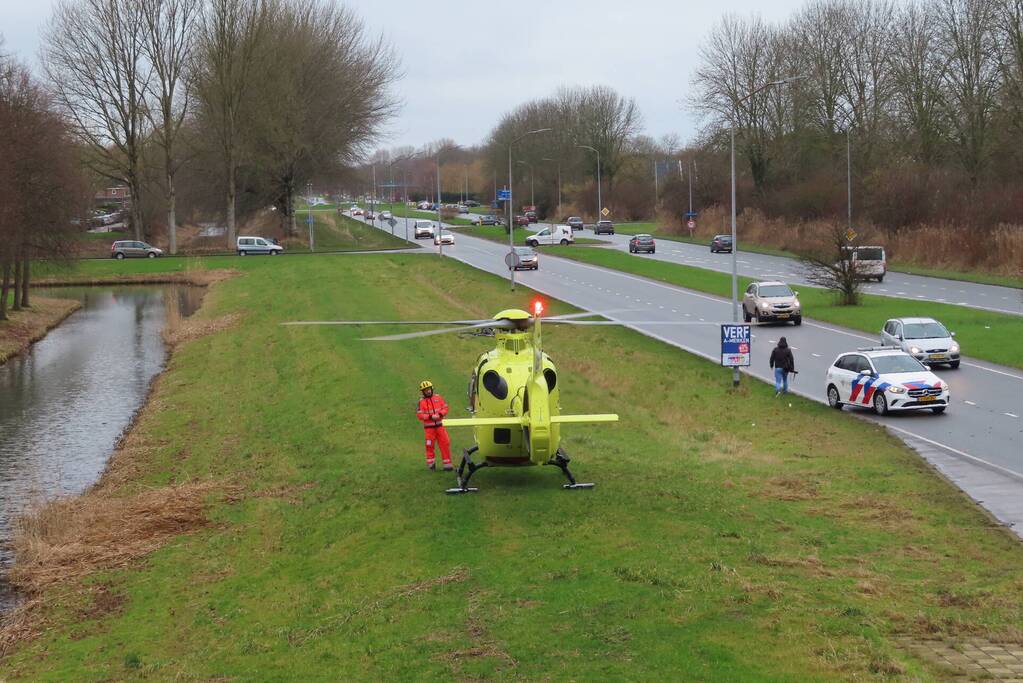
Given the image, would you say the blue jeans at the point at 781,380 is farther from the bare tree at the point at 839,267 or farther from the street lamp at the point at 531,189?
the street lamp at the point at 531,189

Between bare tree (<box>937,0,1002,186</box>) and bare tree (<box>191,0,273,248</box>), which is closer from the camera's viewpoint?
bare tree (<box>937,0,1002,186</box>)

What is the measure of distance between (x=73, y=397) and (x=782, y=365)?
22.2 meters

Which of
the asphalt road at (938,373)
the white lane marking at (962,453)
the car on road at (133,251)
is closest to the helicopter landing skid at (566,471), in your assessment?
the asphalt road at (938,373)

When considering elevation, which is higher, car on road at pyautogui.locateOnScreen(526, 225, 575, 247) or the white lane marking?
car on road at pyautogui.locateOnScreen(526, 225, 575, 247)

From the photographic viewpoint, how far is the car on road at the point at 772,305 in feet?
150

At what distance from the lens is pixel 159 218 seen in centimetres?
10862

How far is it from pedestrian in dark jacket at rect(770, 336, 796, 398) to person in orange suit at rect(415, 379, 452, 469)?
39.3ft

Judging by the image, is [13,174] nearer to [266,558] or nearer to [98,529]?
[98,529]

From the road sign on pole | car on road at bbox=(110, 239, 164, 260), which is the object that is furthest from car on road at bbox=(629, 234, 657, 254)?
the road sign on pole

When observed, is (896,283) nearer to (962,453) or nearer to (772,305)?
(772,305)

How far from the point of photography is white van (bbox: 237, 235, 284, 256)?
88.9 metres

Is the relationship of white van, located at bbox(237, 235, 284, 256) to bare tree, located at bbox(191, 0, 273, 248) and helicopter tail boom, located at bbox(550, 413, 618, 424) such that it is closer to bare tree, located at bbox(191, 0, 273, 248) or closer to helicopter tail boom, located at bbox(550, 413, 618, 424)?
bare tree, located at bbox(191, 0, 273, 248)

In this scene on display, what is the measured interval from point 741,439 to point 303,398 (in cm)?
1350

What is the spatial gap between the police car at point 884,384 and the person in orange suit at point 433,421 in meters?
11.6
